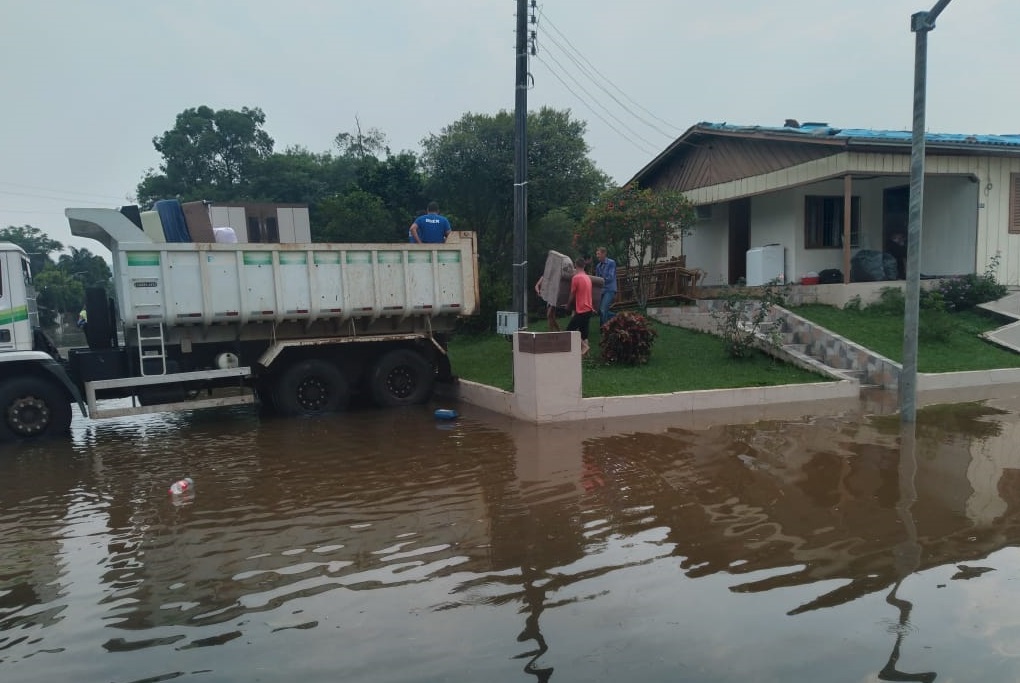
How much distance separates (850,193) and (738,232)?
14.3 ft

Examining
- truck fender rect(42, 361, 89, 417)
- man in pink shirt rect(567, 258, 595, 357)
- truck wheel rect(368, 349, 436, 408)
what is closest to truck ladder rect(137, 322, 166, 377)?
truck fender rect(42, 361, 89, 417)

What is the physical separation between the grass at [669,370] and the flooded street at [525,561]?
241cm

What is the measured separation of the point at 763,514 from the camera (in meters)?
5.81

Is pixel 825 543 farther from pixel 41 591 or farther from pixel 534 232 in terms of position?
pixel 534 232

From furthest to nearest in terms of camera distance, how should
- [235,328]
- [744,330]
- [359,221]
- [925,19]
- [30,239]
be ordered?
[30,239]
[359,221]
[744,330]
[235,328]
[925,19]

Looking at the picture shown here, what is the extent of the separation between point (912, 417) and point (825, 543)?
4.86 m

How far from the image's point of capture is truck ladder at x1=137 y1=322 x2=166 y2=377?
32.7 ft

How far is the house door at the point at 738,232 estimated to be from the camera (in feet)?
64.2

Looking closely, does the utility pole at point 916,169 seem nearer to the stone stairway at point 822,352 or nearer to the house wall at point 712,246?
the stone stairway at point 822,352

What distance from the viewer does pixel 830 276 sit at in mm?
16625

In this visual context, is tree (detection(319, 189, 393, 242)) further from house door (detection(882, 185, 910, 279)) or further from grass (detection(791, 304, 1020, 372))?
house door (detection(882, 185, 910, 279))

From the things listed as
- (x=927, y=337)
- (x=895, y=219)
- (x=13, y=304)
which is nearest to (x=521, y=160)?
(x=13, y=304)

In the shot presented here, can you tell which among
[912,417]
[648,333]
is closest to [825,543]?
[912,417]

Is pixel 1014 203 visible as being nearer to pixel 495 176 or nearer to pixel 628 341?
pixel 628 341
